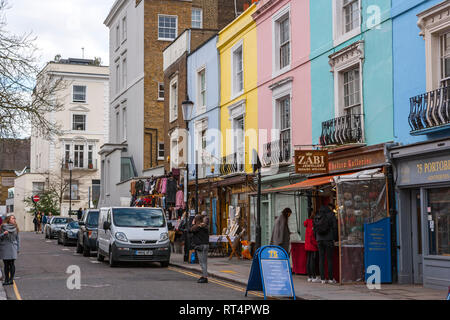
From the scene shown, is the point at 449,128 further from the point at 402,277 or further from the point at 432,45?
the point at 402,277

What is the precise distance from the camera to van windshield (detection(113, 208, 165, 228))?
2042 centimetres

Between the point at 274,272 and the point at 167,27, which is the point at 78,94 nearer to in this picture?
the point at 167,27

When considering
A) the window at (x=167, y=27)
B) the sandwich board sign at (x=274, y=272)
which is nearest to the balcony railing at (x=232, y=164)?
the sandwich board sign at (x=274, y=272)

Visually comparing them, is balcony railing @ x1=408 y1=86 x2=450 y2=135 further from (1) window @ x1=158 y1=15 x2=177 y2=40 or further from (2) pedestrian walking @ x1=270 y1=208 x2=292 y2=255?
(1) window @ x1=158 y1=15 x2=177 y2=40

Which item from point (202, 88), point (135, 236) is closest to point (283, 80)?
point (135, 236)

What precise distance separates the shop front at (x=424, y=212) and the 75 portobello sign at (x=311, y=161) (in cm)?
226

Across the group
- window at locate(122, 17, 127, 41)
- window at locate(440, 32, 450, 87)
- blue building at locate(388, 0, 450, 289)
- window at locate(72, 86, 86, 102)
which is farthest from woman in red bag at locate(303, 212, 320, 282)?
window at locate(72, 86, 86, 102)

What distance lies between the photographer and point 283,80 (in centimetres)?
2117

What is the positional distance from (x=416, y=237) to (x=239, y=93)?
475 inches

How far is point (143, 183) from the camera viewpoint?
116 ft

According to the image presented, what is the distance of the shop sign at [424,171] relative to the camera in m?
13.4

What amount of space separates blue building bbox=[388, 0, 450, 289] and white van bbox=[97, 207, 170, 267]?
7813mm

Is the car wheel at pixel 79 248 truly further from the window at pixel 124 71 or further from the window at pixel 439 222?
the window at pixel 124 71
